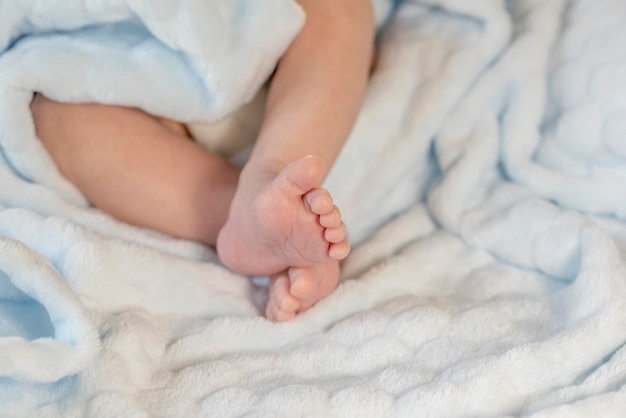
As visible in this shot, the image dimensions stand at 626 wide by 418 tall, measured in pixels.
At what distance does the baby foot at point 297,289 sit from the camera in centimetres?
88

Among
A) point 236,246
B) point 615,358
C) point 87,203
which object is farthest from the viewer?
point 87,203

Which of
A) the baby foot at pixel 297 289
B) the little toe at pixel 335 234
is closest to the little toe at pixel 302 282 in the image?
the baby foot at pixel 297 289

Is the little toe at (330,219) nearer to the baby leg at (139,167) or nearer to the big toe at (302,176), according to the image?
the big toe at (302,176)

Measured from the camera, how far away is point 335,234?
77 cm

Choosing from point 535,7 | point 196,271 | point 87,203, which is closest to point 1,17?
point 87,203

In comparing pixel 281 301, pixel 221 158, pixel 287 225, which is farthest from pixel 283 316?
pixel 221 158

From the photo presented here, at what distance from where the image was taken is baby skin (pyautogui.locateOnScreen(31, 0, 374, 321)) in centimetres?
90

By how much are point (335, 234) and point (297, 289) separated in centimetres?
12

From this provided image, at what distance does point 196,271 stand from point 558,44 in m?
0.59

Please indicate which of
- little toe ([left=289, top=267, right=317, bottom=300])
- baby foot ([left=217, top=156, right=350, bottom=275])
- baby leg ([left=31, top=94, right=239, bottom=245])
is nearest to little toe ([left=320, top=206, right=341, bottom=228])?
baby foot ([left=217, top=156, right=350, bottom=275])

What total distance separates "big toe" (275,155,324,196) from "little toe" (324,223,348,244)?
0.14 ft

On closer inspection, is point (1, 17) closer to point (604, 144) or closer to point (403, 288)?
point (403, 288)

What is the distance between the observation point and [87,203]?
40.3 inches

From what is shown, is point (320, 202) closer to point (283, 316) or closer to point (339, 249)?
point (339, 249)
